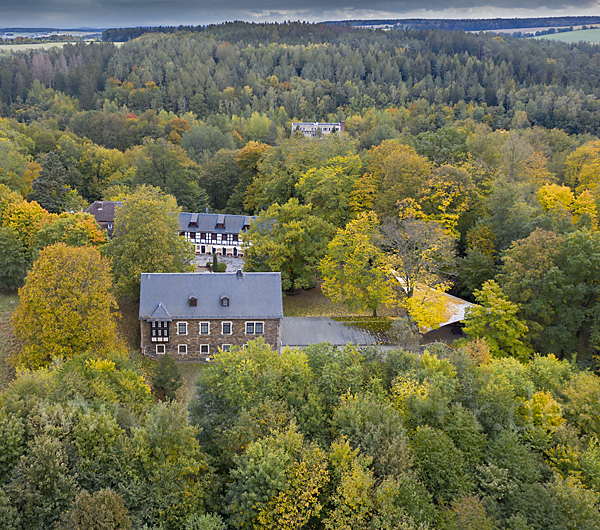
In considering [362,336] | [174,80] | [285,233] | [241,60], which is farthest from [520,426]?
[241,60]

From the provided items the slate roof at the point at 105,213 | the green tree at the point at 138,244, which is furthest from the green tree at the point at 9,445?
the slate roof at the point at 105,213

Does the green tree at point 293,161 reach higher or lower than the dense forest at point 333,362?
higher

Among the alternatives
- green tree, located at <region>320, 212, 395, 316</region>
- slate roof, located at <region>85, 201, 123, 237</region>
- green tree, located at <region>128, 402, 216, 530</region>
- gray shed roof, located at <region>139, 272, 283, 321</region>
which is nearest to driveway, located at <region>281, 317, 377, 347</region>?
gray shed roof, located at <region>139, 272, 283, 321</region>

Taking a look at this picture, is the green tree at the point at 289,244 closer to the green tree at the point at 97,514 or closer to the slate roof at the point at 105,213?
the slate roof at the point at 105,213

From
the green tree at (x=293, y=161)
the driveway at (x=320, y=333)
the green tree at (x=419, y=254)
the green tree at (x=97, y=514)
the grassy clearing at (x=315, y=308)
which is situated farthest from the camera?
the green tree at (x=293, y=161)

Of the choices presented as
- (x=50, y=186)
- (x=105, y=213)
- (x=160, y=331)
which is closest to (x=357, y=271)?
(x=160, y=331)

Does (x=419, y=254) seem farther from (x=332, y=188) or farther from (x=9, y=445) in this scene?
(x=9, y=445)
